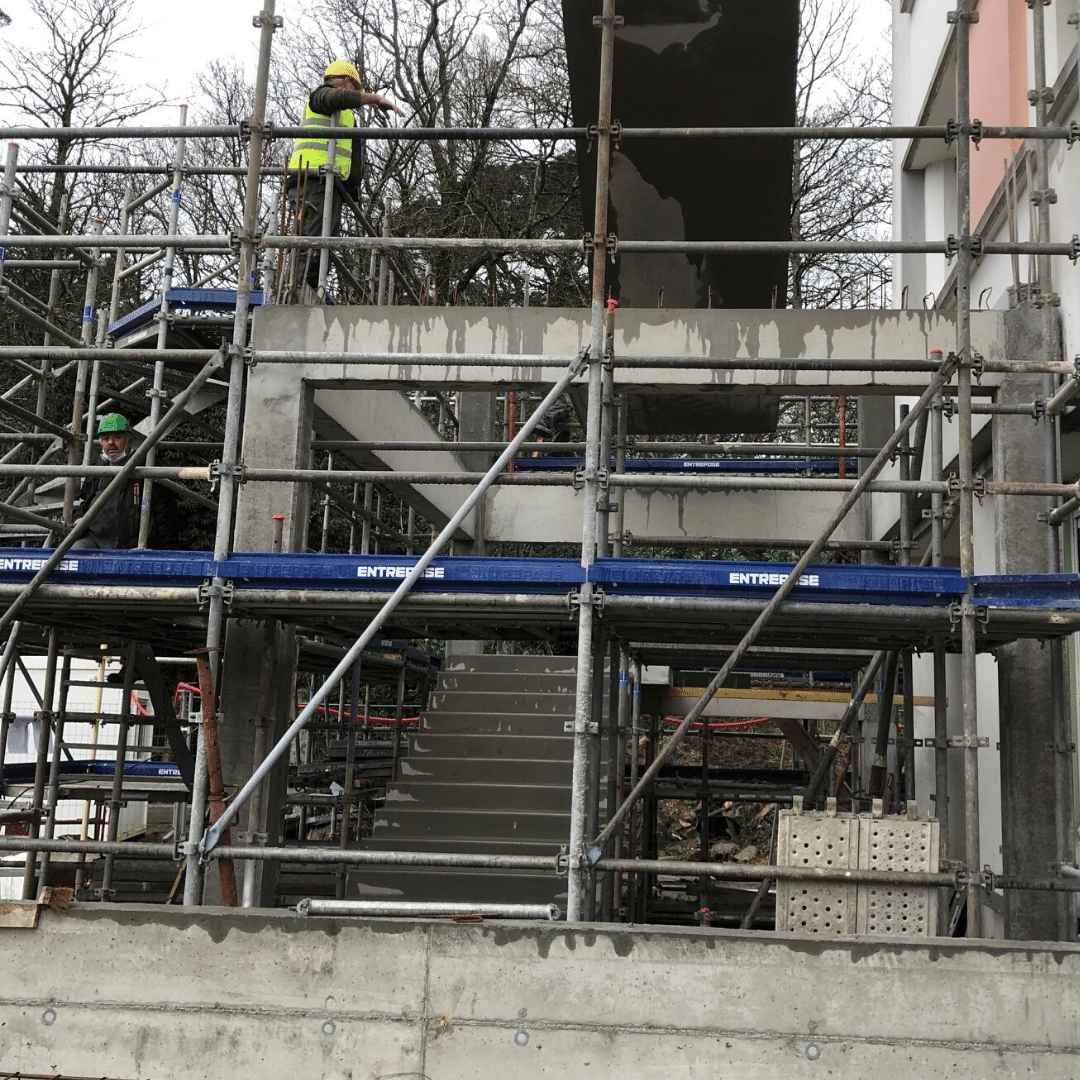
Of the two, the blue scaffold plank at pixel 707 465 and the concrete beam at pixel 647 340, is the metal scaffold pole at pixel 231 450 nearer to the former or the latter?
the concrete beam at pixel 647 340

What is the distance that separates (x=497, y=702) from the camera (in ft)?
38.0

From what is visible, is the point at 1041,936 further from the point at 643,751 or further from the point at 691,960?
the point at 643,751

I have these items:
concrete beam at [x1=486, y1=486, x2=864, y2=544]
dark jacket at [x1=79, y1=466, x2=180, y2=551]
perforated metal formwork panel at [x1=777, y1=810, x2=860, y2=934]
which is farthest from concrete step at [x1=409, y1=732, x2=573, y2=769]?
perforated metal formwork panel at [x1=777, y1=810, x2=860, y2=934]

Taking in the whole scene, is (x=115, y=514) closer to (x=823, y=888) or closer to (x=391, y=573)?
(x=391, y=573)

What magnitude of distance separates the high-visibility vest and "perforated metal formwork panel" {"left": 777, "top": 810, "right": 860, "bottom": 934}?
582cm

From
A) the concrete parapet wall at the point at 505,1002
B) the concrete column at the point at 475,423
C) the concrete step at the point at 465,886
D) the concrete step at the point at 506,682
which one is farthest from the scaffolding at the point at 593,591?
the concrete column at the point at 475,423

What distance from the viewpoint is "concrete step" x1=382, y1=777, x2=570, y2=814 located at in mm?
10336

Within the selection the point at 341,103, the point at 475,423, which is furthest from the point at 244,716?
the point at 475,423

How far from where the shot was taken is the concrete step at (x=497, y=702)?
37.8 feet

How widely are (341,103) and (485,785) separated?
5.55 meters

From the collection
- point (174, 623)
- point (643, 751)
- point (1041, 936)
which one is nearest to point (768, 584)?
point (1041, 936)

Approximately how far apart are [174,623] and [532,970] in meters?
3.54

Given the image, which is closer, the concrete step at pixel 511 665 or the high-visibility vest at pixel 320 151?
the high-visibility vest at pixel 320 151

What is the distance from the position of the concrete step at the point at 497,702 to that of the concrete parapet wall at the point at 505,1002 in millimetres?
6222
